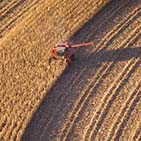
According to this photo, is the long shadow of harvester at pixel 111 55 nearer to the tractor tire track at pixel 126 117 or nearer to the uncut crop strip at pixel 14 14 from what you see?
the tractor tire track at pixel 126 117

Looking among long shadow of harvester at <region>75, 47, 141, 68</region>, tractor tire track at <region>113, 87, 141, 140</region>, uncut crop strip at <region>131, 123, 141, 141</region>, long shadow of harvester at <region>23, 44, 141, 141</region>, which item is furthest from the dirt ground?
uncut crop strip at <region>131, 123, 141, 141</region>

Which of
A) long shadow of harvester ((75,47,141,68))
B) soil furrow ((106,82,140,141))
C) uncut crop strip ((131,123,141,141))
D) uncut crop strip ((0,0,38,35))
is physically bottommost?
uncut crop strip ((131,123,141,141))

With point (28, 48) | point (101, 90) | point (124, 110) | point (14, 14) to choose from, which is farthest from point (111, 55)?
point (14, 14)

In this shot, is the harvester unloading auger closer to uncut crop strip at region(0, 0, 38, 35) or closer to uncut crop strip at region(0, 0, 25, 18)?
uncut crop strip at region(0, 0, 38, 35)

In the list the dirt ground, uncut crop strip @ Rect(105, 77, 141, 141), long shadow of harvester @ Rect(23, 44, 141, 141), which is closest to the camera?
uncut crop strip @ Rect(105, 77, 141, 141)

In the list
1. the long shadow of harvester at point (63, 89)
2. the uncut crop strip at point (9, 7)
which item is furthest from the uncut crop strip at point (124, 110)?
the uncut crop strip at point (9, 7)

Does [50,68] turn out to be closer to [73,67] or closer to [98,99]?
[73,67]

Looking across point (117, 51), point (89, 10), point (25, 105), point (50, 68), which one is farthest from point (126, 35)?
point (25, 105)
